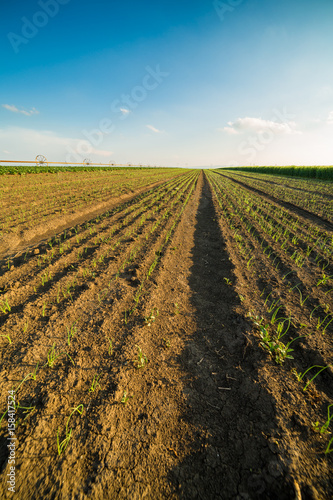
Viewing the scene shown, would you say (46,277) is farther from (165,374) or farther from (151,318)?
(165,374)

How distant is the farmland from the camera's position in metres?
1.52

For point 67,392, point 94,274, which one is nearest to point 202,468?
point 67,392

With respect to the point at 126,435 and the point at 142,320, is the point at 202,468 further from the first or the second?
the point at 142,320

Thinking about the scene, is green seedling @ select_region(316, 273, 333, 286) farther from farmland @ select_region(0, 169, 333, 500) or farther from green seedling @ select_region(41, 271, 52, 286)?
green seedling @ select_region(41, 271, 52, 286)

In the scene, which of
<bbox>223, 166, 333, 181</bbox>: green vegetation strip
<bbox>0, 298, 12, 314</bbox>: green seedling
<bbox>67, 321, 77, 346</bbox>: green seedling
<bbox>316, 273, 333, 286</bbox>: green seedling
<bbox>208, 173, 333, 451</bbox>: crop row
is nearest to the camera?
<bbox>208, 173, 333, 451</bbox>: crop row

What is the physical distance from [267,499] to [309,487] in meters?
0.32

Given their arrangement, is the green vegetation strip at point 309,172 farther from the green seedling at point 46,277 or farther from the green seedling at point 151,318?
the green seedling at point 46,277

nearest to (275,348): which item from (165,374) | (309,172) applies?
(165,374)

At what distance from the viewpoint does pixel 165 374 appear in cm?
235

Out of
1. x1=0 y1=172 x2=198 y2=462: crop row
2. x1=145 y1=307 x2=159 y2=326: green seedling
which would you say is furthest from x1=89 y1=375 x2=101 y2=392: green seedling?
x1=145 y1=307 x2=159 y2=326: green seedling

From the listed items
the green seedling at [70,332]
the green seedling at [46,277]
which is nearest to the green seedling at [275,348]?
the green seedling at [70,332]

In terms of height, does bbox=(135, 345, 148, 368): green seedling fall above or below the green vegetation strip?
below

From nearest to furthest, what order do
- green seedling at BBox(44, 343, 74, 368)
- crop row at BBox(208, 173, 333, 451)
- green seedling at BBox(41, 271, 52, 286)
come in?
green seedling at BBox(44, 343, 74, 368)
crop row at BBox(208, 173, 333, 451)
green seedling at BBox(41, 271, 52, 286)

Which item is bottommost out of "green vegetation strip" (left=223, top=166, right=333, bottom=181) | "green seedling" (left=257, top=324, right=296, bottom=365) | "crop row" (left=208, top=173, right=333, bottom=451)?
"crop row" (left=208, top=173, right=333, bottom=451)
